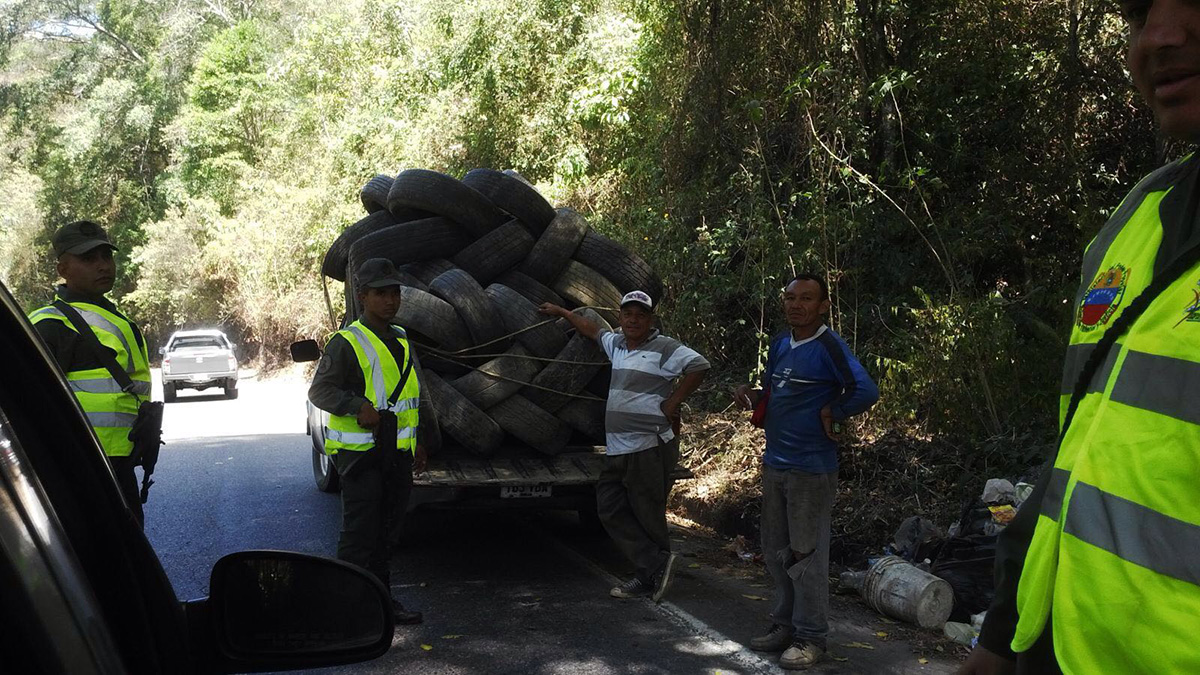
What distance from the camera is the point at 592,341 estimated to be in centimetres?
762

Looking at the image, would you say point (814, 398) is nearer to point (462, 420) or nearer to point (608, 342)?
point (608, 342)

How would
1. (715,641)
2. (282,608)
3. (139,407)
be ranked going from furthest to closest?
(715,641) → (139,407) → (282,608)

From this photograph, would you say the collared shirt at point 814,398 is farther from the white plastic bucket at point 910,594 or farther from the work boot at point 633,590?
the work boot at point 633,590

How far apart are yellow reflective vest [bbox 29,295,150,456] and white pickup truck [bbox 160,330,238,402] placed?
18037 mm

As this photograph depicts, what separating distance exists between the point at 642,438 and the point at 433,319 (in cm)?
167

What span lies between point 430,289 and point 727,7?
213 inches

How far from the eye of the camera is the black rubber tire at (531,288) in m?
7.91

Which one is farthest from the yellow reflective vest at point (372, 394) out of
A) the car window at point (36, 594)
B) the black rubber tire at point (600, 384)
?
the car window at point (36, 594)

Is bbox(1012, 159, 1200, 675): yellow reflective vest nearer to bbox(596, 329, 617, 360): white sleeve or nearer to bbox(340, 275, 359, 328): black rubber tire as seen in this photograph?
bbox(596, 329, 617, 360): white sleeve

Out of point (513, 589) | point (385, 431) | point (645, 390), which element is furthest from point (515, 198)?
point (513, 589)

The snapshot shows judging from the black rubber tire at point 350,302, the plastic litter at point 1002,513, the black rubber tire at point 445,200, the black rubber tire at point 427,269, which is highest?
the black rubber tire at point 445,200

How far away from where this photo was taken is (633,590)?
6.75 metres

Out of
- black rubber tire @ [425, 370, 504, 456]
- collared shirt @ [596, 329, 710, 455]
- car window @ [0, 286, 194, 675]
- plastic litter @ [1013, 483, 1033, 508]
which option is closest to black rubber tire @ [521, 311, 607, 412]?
black rubber tire @ [425, 370, 504, 456]

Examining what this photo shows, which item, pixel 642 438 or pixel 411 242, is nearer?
pixel 642 438
